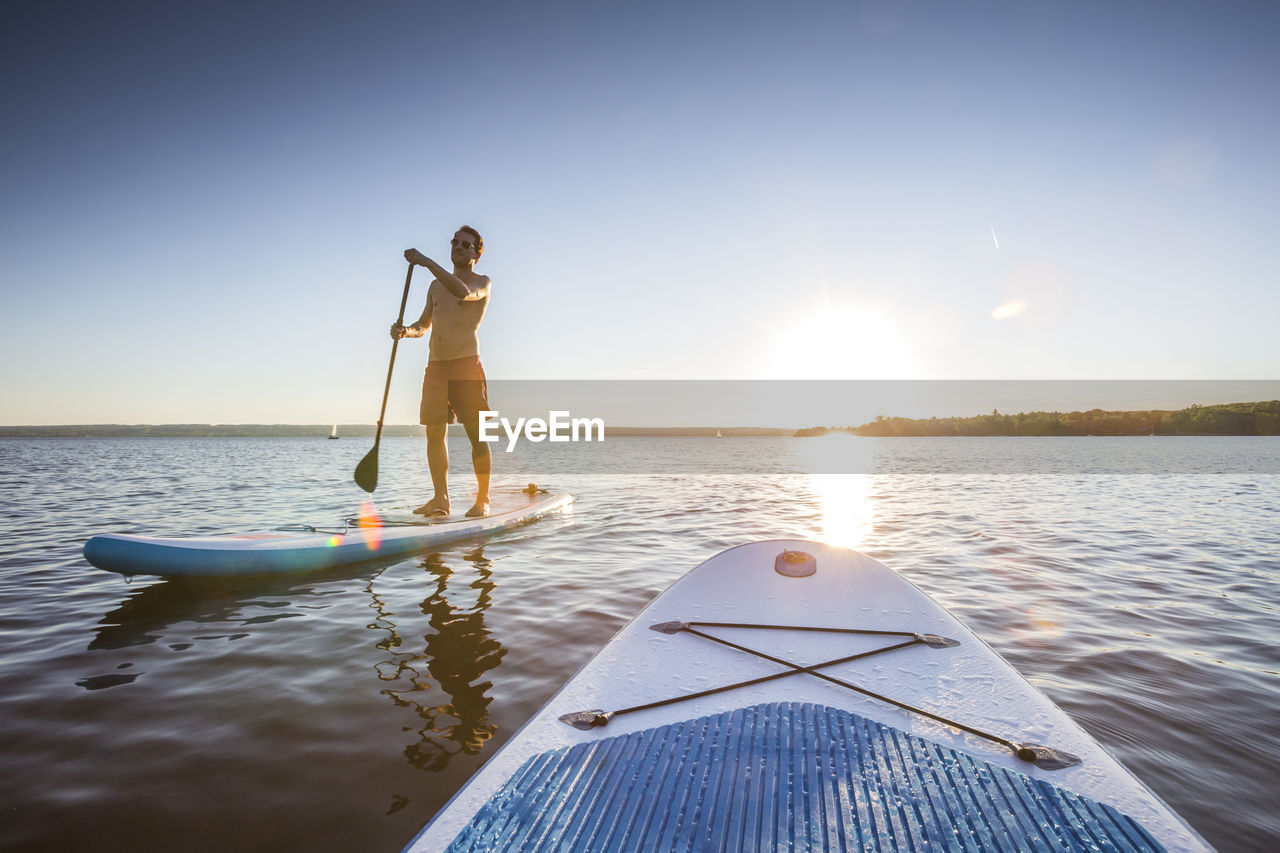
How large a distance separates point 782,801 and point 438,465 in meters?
6.18

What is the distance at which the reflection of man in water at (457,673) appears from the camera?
96.8 inches

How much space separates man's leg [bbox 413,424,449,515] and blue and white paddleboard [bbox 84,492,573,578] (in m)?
0.21

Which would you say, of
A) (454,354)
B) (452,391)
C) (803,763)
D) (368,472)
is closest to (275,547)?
(368,472)

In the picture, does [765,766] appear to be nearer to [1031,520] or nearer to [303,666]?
[303,666]

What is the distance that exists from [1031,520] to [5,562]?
1396 centimetres

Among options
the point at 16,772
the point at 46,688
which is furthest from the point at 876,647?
the point at 46,688

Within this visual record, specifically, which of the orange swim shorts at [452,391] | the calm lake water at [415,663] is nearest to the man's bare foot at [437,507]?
the calm lake water at [415,663]

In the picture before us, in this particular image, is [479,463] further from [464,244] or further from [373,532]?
[464,244]

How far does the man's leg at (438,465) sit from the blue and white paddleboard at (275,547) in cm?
21

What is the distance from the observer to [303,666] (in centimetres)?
334

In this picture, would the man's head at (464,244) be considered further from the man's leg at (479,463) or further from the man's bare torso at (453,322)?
the man's leg at (479,463)

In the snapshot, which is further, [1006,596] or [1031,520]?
[1031,520]

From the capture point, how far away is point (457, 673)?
326cm

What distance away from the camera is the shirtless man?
6383mm
